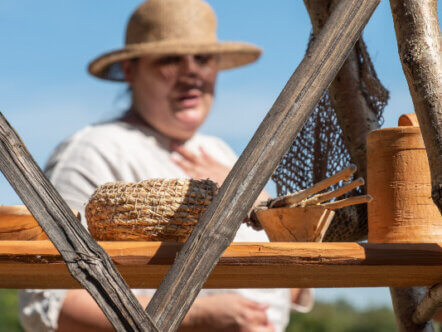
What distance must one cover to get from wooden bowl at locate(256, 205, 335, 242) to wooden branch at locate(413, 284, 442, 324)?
0.56ft

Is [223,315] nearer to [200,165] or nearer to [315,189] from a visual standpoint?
[200,165]

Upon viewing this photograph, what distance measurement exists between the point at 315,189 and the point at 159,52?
140 centimetres

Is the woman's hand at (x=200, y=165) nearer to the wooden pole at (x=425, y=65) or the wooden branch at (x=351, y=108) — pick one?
the wooden branch at (x=351, y=108)

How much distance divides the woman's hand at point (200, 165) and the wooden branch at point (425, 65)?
1192mm

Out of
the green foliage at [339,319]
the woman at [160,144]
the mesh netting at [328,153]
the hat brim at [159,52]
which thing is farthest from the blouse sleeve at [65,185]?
the green foliage at [339,319]

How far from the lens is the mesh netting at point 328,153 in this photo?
1.15m

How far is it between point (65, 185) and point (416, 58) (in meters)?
1.12

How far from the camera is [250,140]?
0.75 meters

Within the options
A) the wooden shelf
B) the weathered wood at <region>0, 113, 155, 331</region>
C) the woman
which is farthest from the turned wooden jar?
the woman

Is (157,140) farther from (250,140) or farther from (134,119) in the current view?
(250,140)

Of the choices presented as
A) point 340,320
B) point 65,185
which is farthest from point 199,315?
point 340,320

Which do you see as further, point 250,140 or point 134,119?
point 134,119

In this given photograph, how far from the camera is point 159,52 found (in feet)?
7.08

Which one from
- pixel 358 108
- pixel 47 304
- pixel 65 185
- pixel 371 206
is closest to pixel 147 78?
pixel 65 185
